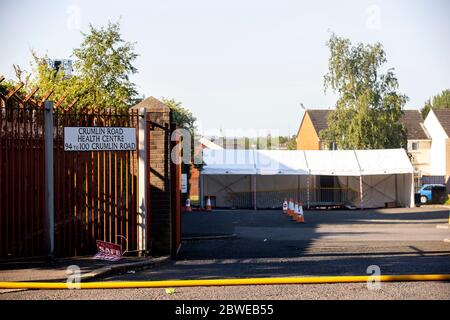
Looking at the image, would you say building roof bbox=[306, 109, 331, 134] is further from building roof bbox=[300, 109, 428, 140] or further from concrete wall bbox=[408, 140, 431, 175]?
concrete wall bbox=[408, 140, 431, 175]

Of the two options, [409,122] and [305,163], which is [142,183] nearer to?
[305,163]

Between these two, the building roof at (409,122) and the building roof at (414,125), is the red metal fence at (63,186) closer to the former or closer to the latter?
the building roof at (409,122)

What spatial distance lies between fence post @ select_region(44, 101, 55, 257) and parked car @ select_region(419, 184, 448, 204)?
37547 millimetres

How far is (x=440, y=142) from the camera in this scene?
202 feet

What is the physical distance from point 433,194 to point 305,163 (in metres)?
11.4

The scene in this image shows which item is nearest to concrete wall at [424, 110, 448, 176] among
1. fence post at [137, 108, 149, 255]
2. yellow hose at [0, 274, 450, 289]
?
fence post at [137, 108, 149, 255]

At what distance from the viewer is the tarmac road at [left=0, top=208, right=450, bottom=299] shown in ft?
28.3

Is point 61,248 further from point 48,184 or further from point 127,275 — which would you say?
point 127,275

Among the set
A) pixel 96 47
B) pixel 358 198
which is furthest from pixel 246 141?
pixel 96 47

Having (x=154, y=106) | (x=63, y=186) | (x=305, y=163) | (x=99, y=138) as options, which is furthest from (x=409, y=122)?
(x=63, y=186)

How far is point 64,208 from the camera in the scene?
Result: 40.1 feet

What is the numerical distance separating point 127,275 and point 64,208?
2185mm

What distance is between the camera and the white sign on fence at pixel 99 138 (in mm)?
12352

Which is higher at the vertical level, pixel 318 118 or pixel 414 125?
pixel 318 118
